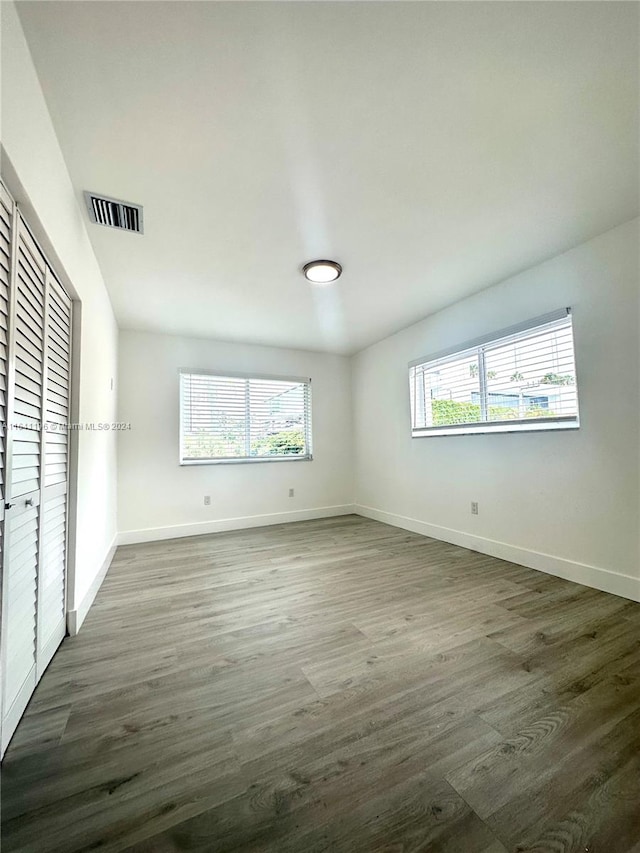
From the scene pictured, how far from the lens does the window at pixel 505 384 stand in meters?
2.65

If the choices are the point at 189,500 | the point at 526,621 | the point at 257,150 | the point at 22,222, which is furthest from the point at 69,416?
the point at 526,621

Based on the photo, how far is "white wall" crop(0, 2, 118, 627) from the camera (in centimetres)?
114

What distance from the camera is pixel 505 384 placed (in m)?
3.04

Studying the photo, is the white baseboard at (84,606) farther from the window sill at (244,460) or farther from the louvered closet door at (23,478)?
the window sill at (244,460)

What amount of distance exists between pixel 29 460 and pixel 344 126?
199 centimetres

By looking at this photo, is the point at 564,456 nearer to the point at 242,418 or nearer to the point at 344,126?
the point at 344,126

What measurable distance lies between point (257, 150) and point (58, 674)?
2676mm

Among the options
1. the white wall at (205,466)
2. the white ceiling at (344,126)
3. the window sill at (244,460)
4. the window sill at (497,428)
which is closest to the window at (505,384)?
the window sill at (497,428)

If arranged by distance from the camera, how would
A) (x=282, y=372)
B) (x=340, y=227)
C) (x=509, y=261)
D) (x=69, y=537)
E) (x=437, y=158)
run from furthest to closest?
(x=282, y=372)
(x=509, y=261)
(x=340, y=227)
(x=69, y=537)
(x=437, y=158)

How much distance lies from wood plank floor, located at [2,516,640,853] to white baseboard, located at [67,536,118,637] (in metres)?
0.07

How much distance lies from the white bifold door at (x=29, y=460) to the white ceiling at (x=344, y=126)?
0.67 meters

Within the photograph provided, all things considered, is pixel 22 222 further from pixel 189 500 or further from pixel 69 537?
pixel 189 500

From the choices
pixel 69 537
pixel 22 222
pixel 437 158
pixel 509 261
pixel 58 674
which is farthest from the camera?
pixel 509 261

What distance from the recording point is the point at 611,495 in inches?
92.7
